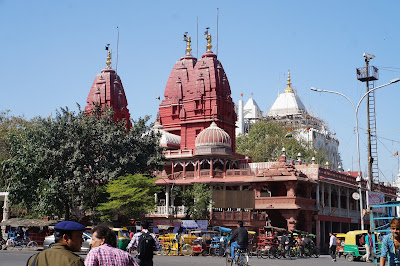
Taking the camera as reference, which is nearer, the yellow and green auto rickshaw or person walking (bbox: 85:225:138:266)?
person walking (bbox: 85:225:138:266)

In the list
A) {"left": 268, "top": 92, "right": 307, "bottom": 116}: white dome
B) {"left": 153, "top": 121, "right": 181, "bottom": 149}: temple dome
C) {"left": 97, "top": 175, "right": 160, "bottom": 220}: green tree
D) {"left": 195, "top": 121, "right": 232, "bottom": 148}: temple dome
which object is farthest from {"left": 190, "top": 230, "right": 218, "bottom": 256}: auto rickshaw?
{"left": 268, "top": 92, "right": 307, "bottom": 116}: white dome

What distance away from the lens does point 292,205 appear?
156ft

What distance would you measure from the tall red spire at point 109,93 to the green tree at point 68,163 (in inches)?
1087

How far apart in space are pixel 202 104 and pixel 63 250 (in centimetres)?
5819

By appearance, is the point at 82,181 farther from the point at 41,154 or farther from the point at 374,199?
the point at 374,199

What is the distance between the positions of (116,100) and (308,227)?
112 ft

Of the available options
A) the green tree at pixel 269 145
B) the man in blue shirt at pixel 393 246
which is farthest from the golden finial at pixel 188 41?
the man in blue shirt at pixel 393 246

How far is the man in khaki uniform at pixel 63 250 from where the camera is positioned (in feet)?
19.5

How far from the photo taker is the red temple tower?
63469 mm

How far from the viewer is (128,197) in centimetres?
4206

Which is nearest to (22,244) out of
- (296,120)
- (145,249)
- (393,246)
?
(145,249)

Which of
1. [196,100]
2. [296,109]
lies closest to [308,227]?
[196,100]

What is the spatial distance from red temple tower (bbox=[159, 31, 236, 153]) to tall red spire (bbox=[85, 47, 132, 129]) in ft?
26.0

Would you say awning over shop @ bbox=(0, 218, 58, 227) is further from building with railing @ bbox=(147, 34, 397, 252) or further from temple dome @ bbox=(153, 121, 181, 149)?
temple dome @ bbox=(153, 121, 181, 149)
